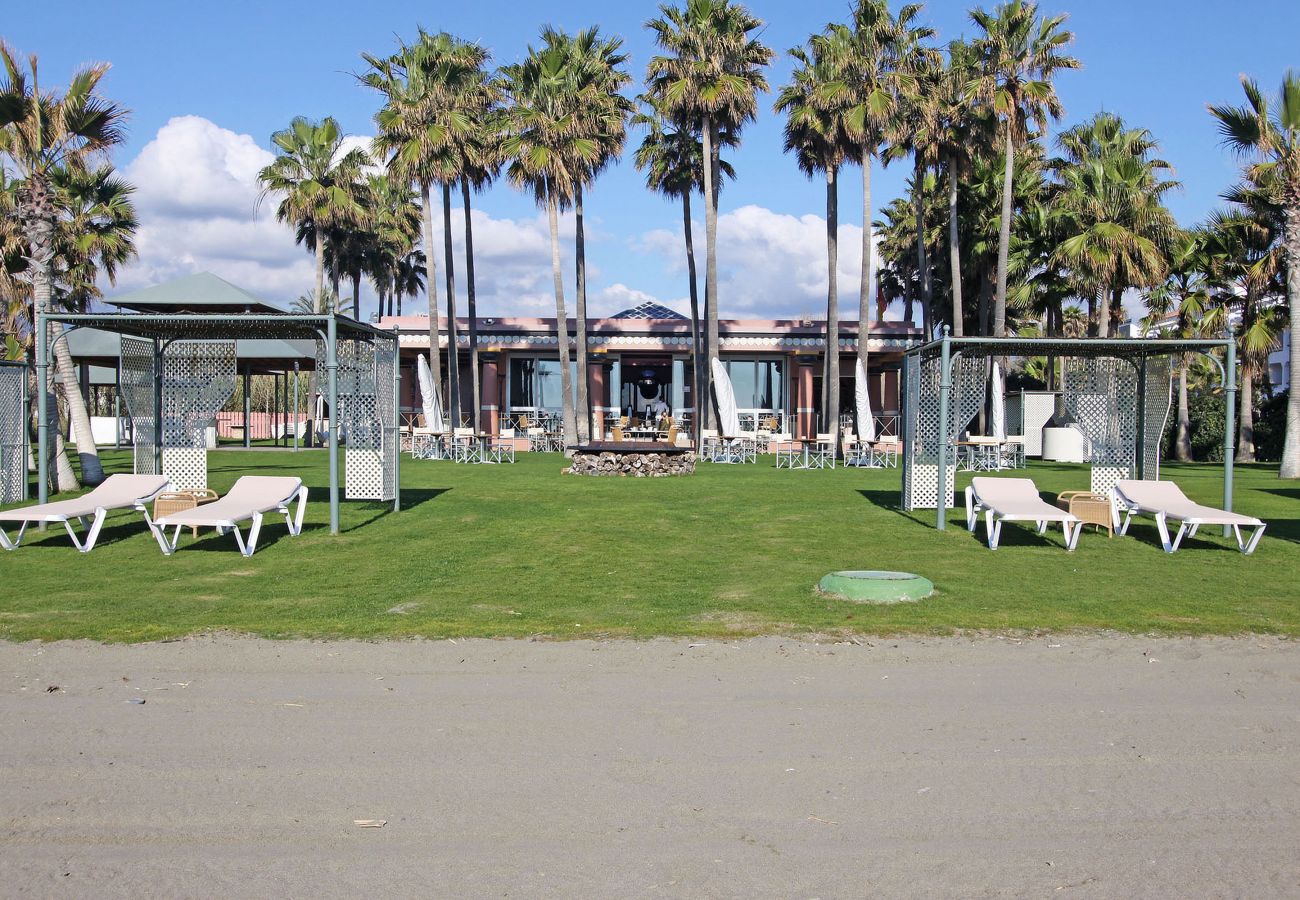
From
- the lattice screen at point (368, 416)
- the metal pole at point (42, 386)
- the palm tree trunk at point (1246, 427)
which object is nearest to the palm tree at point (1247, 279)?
the palm tree trunk at point (1246, 427)

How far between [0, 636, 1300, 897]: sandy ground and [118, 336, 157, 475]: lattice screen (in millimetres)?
7686

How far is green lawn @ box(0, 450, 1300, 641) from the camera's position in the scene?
7555 millimetres

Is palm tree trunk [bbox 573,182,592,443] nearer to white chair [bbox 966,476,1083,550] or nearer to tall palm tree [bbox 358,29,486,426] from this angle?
tall palm tree [bbox 358,29,486,426]

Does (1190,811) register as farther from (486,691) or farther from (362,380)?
(362,380)

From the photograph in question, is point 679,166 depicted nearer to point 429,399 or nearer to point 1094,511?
point 429,399

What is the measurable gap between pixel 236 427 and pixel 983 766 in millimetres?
46469

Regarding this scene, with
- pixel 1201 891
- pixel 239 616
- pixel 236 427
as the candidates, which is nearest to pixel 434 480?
pixel 239 616

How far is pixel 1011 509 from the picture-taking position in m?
11.3

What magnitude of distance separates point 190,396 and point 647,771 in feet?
37.8

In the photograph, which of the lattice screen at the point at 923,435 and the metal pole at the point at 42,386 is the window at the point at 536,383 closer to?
the lattice screen at the point at 923,435

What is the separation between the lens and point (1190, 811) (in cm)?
413

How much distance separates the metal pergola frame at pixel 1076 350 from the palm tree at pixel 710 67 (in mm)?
14559

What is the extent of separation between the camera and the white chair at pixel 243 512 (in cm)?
1055

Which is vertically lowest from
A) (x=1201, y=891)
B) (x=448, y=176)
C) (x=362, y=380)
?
(x=1201, y=891)
